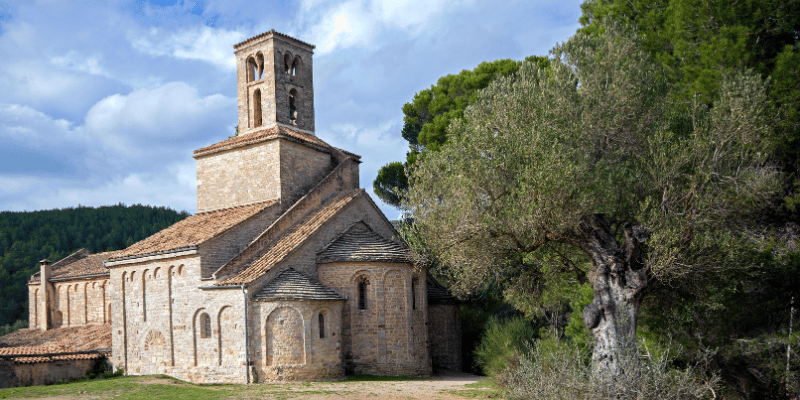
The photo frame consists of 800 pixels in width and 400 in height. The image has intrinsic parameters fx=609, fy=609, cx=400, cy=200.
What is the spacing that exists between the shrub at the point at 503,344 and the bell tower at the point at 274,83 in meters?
10.7

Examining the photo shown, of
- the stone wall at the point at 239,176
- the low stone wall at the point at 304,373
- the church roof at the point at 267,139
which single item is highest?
the church roof at the point at 267,139

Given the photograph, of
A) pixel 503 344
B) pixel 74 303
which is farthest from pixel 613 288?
pixel 74 303

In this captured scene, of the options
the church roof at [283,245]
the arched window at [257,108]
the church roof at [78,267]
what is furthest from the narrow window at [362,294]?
the church roof at [78,267]

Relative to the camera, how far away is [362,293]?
63.8 feet

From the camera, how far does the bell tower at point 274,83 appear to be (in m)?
23.2

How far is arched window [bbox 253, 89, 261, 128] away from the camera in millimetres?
23906

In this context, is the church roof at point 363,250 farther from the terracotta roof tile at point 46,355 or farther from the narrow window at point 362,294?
the terracotta roof tile at point 46,355

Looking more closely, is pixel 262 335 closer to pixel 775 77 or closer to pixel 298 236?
pixel 298 236

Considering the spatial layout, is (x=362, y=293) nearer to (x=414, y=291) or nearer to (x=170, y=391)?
(x=414, y=291)

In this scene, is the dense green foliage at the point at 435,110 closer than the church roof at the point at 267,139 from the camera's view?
No

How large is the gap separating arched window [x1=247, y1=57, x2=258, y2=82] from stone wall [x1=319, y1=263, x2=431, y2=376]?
9.04 meters

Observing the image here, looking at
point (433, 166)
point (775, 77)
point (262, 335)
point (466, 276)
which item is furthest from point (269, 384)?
point (775, 77)

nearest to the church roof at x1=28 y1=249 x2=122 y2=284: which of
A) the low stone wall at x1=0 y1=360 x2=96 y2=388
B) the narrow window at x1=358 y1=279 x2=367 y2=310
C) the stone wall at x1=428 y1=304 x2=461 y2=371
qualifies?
the low stone wall at x1=0 y1=360 x2=96 y2=388

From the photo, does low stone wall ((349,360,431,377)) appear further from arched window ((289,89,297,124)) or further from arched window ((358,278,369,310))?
arched window ((289,89,297,124))
